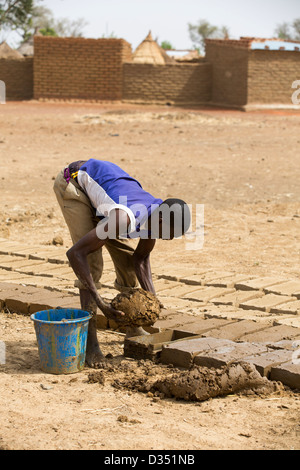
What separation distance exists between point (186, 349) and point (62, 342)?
0.70 meters

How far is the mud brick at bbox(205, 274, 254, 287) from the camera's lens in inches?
213

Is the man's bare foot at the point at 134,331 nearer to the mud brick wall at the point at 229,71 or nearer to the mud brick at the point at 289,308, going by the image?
the mud brick at the point at 289,308

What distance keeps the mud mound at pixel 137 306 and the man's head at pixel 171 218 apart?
43 cm

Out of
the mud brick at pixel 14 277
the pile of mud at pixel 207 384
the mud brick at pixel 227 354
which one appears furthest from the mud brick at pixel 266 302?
the mud brick at pixel 14 277

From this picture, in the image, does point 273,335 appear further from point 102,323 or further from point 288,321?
point 102,323

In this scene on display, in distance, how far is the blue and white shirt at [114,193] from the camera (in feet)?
11.5

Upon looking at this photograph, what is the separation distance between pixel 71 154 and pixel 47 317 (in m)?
8.12

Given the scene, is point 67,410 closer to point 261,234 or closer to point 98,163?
point 98,163

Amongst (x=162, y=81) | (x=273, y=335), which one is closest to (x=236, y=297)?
(x=273, y=335)

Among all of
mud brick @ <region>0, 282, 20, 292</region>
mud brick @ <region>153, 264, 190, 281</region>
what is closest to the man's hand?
mud brick @ <region>0, 282, 20, 292</region>

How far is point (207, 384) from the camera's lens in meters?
→ 3.32

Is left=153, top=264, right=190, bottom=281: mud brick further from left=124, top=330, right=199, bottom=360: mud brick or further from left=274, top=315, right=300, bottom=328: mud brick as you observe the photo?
left=124, top=330, right=199, bottom=360: mud brick

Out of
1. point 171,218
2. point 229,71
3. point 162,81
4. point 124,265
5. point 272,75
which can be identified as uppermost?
point 229,71

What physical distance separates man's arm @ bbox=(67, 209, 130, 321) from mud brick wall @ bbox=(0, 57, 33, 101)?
17175mm
